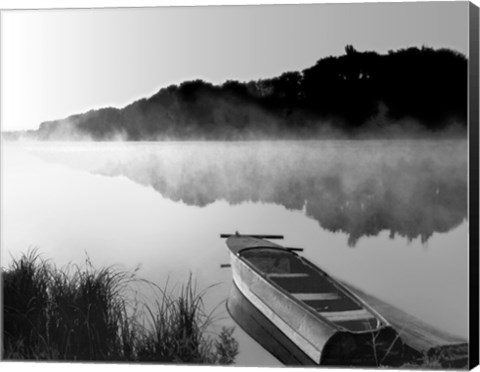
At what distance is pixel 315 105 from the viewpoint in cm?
820

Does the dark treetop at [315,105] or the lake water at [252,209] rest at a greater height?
the dark treetop at [315,105]

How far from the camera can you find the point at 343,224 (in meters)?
8.13

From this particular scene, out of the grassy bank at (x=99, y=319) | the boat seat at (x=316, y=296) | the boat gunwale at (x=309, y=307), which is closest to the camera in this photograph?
the boat gunwale at (x=309, y=307)

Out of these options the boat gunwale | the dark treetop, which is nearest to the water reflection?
the dark treetop

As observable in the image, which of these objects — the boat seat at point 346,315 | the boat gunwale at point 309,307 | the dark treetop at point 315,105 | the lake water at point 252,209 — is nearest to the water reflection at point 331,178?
the lake water at point 252,209

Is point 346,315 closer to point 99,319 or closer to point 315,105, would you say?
point 315,105

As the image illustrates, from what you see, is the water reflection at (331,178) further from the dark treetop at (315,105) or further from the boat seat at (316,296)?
the boat seat at (316,296)

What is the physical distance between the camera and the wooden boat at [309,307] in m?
7.89

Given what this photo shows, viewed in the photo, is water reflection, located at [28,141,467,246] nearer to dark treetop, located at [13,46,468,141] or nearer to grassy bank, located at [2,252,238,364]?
dark treetop, located at [13,46,468,141]

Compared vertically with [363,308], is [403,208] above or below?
above

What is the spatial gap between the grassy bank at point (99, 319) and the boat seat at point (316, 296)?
1.82 ft

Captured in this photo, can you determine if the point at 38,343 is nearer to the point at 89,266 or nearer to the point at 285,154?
the point at 89,266

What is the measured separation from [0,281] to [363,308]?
269 centimetres

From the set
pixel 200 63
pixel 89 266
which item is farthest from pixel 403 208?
pixel 89 266
